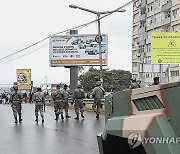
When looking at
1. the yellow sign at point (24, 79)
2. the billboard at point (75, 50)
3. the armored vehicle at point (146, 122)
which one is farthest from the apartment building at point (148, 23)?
the armored vehicle at point (146, 122)

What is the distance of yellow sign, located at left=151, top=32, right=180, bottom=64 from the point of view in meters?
16.8

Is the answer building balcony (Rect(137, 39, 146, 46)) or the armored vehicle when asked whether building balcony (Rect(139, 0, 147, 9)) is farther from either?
the armored vehicle

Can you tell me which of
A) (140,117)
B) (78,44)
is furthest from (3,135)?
(78,44)

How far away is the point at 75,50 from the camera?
4384 centimetres

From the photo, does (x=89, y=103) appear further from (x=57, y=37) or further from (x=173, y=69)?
(x=173, y=69)

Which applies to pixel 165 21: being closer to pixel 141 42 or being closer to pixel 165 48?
pixel 141 42

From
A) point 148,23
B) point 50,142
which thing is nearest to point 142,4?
point 148,23

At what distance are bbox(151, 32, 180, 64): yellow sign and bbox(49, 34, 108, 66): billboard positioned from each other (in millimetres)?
26267

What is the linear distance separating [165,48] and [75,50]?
27256mm

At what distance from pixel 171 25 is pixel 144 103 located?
61689 millimetres

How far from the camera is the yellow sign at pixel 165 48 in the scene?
16750 mm

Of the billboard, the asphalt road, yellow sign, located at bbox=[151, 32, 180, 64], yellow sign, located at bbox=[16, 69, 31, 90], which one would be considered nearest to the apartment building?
the billboard

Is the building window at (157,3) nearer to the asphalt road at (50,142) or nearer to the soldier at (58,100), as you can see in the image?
the soldier at (58,100)

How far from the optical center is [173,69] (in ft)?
171
